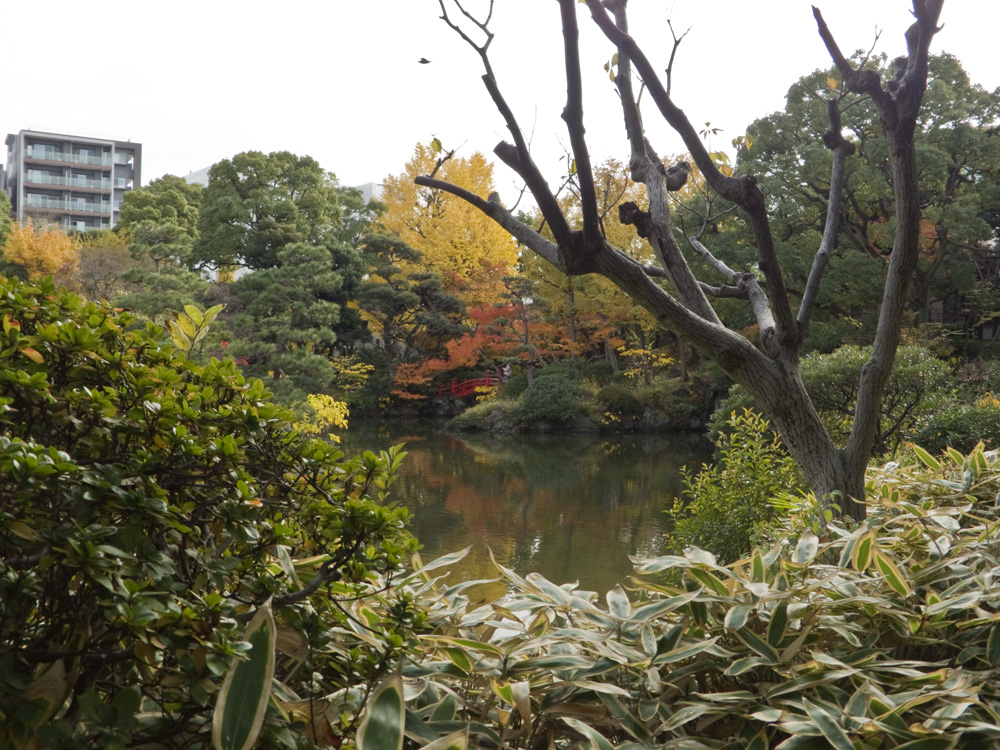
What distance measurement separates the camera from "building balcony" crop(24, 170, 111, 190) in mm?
39375

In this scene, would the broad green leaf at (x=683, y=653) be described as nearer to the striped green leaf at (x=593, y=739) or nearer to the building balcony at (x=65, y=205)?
the striped green leaf at (x=593, y=739)

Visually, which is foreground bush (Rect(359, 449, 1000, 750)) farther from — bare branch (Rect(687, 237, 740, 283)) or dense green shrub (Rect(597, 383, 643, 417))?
dense green shrub (Rect(597, 383, 643, 417))

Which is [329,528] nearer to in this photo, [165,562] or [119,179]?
[165,562]

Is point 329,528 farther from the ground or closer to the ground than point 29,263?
closer to the ground

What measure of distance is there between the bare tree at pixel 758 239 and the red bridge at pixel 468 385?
14.9 meters

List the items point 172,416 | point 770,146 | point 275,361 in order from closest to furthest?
point 172,416 < point 275,361 < point 770,146

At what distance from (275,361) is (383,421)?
5.58 metres

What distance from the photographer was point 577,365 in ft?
56.6

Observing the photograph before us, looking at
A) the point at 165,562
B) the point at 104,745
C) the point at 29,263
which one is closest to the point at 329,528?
the point at 165,562

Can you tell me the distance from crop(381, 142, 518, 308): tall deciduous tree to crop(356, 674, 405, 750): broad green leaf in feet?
50.9

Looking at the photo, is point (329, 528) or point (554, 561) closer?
point (329, 528)

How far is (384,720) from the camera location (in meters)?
0.85

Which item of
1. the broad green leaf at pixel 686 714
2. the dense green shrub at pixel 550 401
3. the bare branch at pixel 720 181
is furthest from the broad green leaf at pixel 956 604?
the dense green shrub at pixel 550 401

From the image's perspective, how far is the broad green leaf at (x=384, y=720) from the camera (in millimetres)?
835
